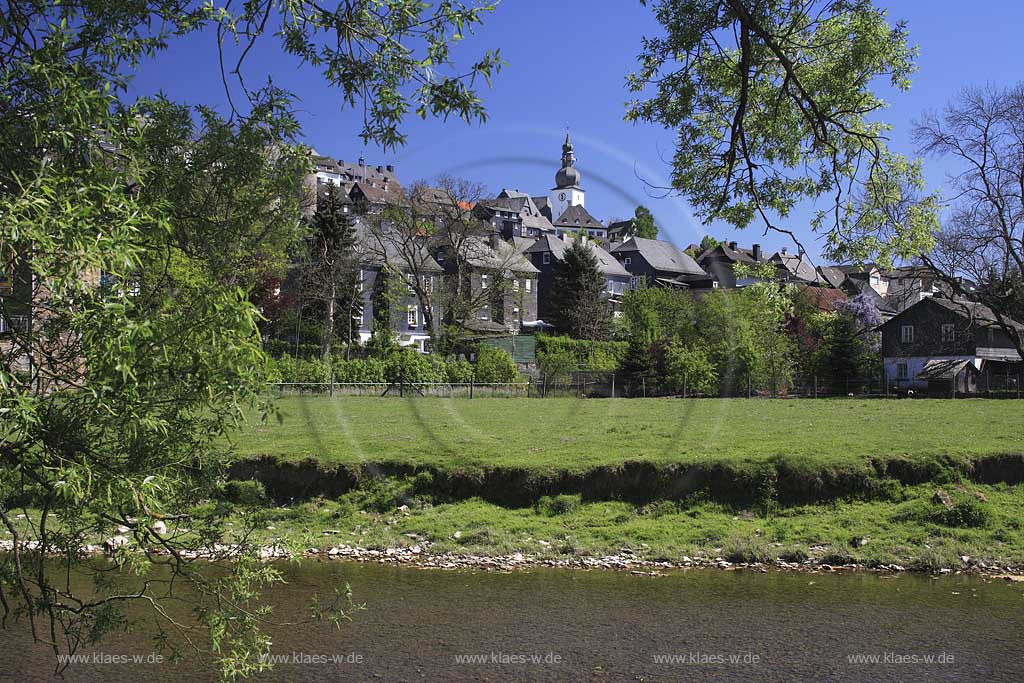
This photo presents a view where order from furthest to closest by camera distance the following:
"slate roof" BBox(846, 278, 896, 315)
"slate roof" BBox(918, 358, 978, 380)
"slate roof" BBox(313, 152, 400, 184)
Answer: "slate roof" BBox(313, 152, 400, 184) → "slate roof" BBox(846, 278, 896, 315) → "slate roof" BBox(918, 358, 978, 380)

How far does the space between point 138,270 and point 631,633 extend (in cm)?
807

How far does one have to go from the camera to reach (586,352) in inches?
1984

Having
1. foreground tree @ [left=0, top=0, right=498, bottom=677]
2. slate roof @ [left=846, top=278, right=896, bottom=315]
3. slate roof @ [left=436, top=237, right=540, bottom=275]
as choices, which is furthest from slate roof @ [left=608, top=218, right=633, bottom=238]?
foreground tree @ [left=0, top=0, right=498, bottom=677]

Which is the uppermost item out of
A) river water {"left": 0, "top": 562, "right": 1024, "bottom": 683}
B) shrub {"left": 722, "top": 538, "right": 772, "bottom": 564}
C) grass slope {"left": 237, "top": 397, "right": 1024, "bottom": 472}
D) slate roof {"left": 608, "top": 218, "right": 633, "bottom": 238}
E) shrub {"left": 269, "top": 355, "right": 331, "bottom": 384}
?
slate roof {"left": 608, "top": 218, "right": 633, "bottom": 238}

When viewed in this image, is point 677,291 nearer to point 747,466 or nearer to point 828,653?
point 747,466

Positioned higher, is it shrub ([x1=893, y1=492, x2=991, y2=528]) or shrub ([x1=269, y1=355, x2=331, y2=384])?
shrub ([x1=269, y1=355, x2=331, y2=384])

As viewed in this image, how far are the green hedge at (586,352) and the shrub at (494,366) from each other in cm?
435

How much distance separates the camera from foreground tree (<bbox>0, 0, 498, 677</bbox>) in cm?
504

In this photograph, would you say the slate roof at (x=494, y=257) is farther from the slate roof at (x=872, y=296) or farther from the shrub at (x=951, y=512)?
the slate roof at (x=872, y=296)

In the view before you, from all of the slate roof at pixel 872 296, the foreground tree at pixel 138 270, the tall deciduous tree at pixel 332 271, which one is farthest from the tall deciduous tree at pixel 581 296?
the foreground tree at pixel 138 270

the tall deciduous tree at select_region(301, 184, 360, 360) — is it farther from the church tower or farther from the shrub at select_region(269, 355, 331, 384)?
the church tower

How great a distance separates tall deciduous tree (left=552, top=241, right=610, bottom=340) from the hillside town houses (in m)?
0.71

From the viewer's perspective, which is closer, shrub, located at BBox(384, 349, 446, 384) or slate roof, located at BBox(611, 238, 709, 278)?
shrub, located at BBox(384, 349, 446, 384)

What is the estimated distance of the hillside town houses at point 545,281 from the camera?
44406 millimetres
